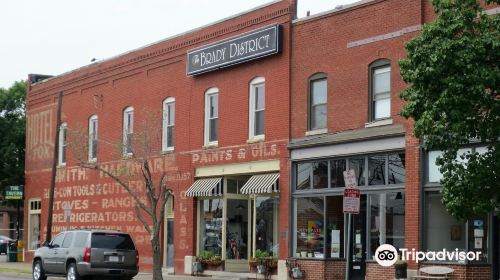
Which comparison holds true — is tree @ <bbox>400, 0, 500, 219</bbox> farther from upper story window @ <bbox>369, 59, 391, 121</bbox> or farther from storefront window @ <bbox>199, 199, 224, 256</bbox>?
storefront window @ <bbox>199, 199, 224, 256</bbox>

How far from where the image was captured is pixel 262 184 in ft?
89.8

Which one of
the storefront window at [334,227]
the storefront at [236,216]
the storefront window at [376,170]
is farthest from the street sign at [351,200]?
the storefront at [236,216]

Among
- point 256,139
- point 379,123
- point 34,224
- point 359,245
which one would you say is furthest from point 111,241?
point 34,224

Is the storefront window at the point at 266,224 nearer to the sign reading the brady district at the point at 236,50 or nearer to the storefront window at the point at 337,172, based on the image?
the storefront window at the point at 337,172

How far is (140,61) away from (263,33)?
8.49 meters

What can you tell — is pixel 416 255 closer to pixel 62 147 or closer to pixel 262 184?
pixel 262 184

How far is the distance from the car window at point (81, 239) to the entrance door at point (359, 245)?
316 inches

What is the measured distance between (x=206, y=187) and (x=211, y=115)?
2.69 m

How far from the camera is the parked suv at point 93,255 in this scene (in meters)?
25.3

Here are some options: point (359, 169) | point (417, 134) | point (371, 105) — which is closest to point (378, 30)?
point (371, 105)

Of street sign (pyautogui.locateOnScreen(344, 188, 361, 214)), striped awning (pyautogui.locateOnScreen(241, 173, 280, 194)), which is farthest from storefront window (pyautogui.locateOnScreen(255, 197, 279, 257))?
street sign (pyautogui.locateOnScreen(344, 188, 361, 214))

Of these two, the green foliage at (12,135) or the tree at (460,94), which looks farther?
the green foliage at (12,135)

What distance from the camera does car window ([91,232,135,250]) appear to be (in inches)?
1008

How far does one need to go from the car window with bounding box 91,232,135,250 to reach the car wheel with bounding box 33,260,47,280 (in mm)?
3140
